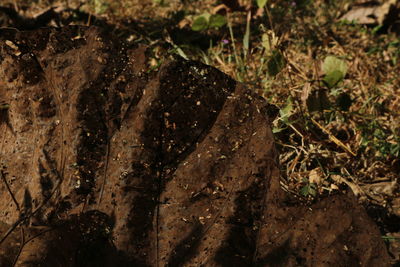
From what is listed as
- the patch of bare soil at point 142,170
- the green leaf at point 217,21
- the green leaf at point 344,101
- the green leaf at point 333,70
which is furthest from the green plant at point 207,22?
the patch of bare soil at point 142,170

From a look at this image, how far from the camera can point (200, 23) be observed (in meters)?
2.61

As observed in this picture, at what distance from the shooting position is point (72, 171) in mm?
1194

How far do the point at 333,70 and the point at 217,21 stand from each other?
0.76 metres

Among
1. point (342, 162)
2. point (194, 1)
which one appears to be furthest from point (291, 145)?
point (194, 1)

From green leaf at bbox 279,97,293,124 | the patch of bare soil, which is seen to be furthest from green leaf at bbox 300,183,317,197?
green leaf at bbox 279,97,293,124

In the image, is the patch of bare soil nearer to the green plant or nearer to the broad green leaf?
the broad green leaf

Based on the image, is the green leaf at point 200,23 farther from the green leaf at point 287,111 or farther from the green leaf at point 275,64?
the green leaf at point 287,111

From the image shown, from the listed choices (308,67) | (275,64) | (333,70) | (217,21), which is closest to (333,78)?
(333,70)

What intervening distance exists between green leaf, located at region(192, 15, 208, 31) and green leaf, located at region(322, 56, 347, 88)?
74 centimetres

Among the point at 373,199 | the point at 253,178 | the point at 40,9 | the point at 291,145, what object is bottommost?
the point at 373,199

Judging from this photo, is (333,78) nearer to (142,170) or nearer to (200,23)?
(200,23)

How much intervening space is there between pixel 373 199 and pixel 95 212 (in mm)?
1157

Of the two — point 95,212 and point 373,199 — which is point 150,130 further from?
point 373,199

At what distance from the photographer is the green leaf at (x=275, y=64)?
2.16 m
